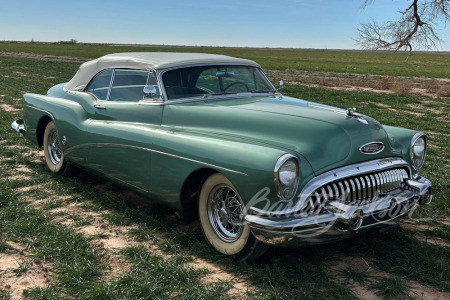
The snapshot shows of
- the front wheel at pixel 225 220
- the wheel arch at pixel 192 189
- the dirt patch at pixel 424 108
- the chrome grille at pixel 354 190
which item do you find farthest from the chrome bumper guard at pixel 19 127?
the dirt patch at pixel 424 108

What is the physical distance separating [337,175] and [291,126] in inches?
21.6

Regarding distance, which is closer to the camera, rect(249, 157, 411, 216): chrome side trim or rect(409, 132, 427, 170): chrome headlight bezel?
rect(249, 157, 411, 216): chrome side trim

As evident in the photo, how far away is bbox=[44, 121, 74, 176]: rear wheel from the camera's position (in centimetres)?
560

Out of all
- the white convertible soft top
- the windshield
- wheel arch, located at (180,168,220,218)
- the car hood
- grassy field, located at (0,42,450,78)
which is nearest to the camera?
the car hood

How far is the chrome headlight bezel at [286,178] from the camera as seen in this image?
3.02 m

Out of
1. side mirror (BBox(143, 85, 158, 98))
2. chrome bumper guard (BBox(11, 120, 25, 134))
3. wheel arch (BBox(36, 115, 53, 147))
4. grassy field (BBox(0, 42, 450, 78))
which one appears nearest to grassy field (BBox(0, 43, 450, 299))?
wheel arch (BBox(36, 115, 53, 147))

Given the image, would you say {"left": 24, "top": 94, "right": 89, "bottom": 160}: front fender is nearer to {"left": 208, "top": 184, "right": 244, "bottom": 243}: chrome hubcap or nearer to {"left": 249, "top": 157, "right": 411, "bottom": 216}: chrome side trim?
{"left": 208, "top": 184, "right": 244, "bottom": 243}: chrome hubcap

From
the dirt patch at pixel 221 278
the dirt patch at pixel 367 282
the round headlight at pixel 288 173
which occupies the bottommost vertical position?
the dirt patch at pixel 221 278

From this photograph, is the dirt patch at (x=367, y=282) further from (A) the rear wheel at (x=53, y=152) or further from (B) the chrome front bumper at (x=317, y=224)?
(A) the rear wheel at (x=53, y=152)

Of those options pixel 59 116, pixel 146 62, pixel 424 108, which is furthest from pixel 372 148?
pixel 424 108

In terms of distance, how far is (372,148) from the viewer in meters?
3.48

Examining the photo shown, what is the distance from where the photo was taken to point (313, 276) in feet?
10.5

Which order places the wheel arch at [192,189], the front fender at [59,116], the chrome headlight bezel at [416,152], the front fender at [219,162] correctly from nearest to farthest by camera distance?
the front fender at [219,162]
the wheel arch at [192,189]
the chrome headlight bezel at [416,152]
the front fender at [59,116]

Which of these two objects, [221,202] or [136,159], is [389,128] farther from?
[136,159]
